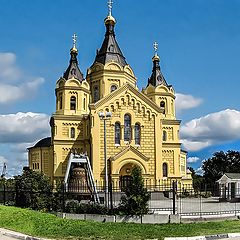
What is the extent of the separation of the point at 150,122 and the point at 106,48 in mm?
13096

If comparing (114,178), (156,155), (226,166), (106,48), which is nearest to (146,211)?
(114,178)

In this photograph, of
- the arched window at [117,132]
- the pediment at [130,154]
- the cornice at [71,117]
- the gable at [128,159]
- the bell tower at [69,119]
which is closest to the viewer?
the gable at [128,159]

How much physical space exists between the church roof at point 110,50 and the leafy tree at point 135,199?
37020 millimetres

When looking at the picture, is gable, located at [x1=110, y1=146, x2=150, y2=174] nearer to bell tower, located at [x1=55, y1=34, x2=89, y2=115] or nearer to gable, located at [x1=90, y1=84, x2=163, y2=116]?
gable, located at [x1=90, y1=84, x2=163, y2=116]

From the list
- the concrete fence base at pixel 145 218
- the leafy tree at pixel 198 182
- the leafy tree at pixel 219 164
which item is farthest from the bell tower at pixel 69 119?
the leafy tree at pixel 219 164

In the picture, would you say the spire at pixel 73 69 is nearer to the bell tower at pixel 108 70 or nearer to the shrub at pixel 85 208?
the bell tower at pixel 108 70

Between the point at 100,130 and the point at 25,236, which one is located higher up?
the point at 100,130

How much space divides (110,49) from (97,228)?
43133 mm

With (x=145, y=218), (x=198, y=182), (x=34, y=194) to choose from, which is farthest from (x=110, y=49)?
(x=145, y=218)

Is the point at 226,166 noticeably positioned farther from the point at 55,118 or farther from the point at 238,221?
the point at 238,221

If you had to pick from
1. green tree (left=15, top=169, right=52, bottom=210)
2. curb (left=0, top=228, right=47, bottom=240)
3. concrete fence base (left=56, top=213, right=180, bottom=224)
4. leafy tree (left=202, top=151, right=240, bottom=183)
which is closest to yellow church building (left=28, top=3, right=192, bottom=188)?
green tree (left=15, top=169, right=52, bottom=210)

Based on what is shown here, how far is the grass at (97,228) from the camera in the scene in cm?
1623

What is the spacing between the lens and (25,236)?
53.2 feet

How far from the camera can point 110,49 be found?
193ft
